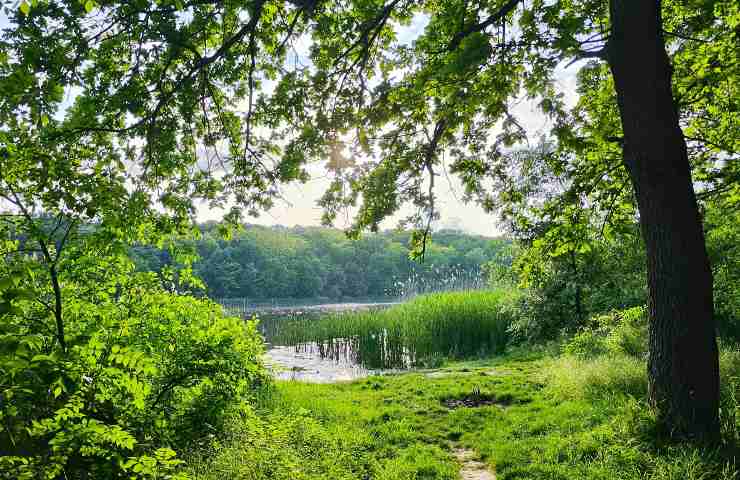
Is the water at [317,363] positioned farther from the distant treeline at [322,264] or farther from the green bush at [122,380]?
the distant treeline at [322,264]

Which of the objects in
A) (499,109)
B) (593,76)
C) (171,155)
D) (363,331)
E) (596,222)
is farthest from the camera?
(363,331)

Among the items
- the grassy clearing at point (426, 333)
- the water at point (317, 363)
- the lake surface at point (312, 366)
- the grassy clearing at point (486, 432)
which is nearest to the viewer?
the grassy clearing at point (486, 432)

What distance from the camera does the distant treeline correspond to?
182ft

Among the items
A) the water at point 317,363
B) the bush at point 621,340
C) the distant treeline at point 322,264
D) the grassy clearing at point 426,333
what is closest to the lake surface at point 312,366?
the water at point 317,363

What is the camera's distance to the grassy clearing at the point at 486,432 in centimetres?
415

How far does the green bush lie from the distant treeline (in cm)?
4788

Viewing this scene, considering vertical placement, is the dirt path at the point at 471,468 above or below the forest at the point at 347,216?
below

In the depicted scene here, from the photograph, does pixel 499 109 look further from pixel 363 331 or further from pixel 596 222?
pixel 363 331

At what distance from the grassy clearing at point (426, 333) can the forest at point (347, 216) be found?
14.1 feet

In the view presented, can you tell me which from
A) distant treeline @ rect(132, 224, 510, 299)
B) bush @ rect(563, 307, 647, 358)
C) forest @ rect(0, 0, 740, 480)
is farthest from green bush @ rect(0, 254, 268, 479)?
distant treeline @ rect(132, 224, 510, 299)

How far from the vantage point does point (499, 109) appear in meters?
5.94

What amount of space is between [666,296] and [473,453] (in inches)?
108

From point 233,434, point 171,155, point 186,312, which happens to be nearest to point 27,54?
point 171,155

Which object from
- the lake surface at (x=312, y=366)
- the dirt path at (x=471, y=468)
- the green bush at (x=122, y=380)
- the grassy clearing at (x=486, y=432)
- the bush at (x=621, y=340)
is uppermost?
the green bush at (x=122, y=380)
